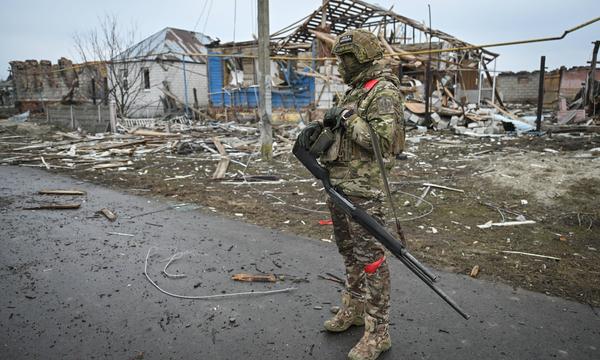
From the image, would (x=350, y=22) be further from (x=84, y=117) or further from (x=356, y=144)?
(x=356, y=144)

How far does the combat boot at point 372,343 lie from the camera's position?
227 cm

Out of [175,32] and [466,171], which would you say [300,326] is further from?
[175,32]

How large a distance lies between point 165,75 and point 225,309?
80.8ft

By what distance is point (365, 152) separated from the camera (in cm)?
233

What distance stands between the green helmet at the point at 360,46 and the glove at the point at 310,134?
486 mm

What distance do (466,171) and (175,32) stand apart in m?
26.5

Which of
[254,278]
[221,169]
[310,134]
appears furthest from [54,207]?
[310,134]

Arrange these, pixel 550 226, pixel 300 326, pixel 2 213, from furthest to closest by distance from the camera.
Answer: pixel 2 213 < pixel 550 226 < pixel 300 326

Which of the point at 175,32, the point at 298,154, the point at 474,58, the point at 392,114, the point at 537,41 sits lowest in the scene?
the point at 298,154

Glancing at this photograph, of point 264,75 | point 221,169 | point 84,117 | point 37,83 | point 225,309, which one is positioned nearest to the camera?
point 225,309

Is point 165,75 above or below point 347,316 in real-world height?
above

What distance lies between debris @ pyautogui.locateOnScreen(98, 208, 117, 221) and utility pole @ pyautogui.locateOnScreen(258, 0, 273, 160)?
423 centimetres

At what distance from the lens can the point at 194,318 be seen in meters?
2.77

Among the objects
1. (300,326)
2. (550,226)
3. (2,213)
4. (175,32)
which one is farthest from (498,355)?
(175,32)
